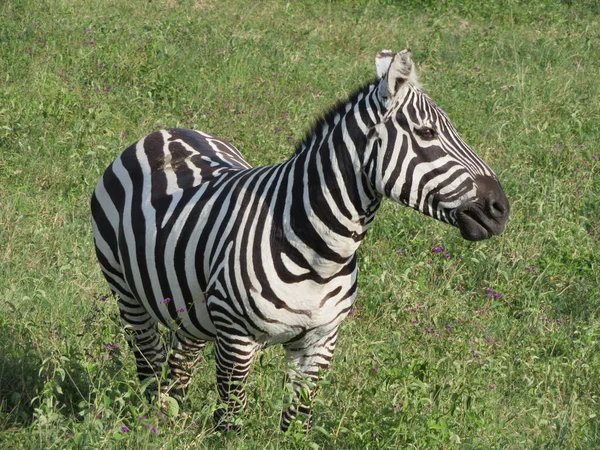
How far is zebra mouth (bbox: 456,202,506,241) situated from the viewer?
12.8 ft

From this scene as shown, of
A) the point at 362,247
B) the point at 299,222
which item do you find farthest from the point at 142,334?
the point at 362,247

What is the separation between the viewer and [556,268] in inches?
267

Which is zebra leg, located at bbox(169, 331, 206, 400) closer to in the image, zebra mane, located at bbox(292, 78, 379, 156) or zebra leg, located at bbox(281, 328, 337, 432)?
zebra leg, located at bbox(281, 328, 337, 432)

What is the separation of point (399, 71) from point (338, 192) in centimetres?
62

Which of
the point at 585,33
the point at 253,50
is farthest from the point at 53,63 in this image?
the point at 585,33

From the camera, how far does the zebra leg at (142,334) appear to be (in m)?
5.34

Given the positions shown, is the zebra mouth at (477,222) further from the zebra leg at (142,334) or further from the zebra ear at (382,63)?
the zebra leg at (142,334)

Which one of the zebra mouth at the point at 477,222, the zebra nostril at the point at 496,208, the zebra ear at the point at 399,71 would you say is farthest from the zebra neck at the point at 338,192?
the zebra nostril at the point at 496,208

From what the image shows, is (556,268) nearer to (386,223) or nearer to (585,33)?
(386,223)

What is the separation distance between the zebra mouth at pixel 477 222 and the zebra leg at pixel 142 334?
220 centimetres

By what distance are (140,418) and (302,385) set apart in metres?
1.02

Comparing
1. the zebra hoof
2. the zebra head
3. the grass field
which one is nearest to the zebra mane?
the zebra head

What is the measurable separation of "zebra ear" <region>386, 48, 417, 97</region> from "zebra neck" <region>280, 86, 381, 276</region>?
151 millimetres

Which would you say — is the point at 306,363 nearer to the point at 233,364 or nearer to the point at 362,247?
the point at 233,364
